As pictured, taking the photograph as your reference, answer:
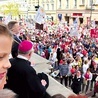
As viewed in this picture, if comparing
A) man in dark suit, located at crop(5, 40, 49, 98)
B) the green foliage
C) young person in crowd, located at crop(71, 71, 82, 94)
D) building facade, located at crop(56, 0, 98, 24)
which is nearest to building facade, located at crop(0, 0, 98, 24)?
building facade, located at crop(56, 0, 98, 24)

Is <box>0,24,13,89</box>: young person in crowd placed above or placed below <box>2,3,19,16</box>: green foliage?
above

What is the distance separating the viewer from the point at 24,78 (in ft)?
9.15

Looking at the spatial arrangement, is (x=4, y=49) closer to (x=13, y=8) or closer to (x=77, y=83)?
(x=77, y=83)

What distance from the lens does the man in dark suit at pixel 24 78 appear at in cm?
278

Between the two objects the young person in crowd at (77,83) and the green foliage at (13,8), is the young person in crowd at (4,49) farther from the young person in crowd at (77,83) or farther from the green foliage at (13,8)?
the green foliage at (13,8)

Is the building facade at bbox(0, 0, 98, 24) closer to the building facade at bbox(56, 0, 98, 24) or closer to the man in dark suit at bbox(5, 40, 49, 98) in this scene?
the building facade at bbox(56, 0, 98, 24)

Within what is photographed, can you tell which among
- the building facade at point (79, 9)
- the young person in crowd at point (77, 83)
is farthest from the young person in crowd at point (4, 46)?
the building facade at point (79, 9)

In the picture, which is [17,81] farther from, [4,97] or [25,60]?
[4,97]

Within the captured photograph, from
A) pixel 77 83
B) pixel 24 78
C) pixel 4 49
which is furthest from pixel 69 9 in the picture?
pixel 4 49

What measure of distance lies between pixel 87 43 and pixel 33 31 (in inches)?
388

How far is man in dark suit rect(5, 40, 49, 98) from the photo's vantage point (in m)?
2.78

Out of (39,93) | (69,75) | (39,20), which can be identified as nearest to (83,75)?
(69,75)

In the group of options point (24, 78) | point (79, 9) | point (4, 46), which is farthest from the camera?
point (79, 9)

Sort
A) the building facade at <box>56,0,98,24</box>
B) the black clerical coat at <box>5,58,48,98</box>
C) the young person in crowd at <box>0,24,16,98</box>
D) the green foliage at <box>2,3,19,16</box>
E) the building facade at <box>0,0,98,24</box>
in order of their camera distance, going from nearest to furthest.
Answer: the young person in crowd at <box>0,24,16,98</box> → the black clerical coat at <box>5,58,48,98</box> → the building facade at <box>56,0,98,24</box> → the building facade at <box>0,0,98,24</box> → the green foliage at <box>2,3,19,16</box>
